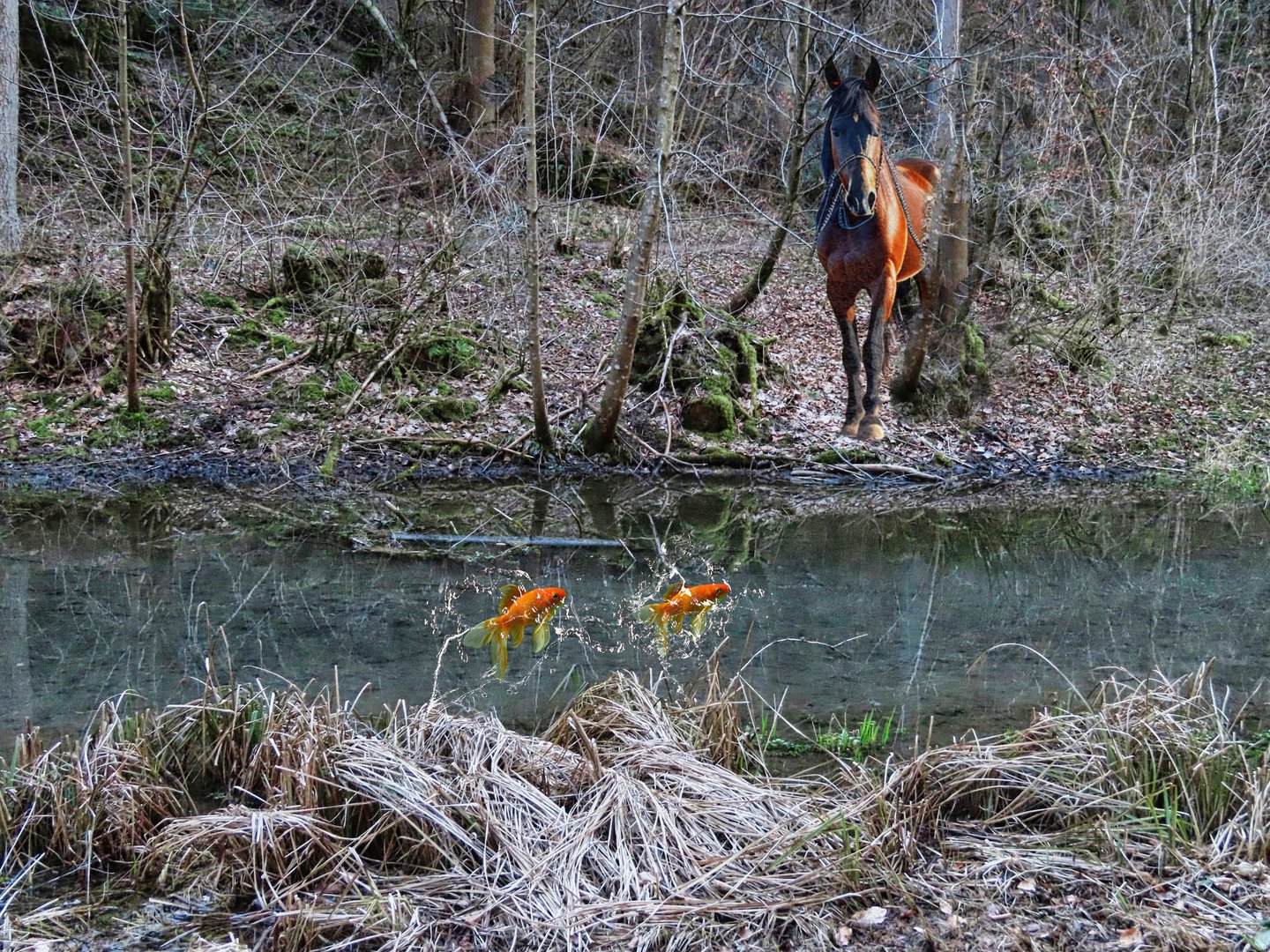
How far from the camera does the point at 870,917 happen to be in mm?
3447

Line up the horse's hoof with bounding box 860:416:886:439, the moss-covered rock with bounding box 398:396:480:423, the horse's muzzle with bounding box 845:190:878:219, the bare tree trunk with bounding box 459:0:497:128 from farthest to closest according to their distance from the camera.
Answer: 1. the bare tree trunk with bounding box 459:0:497:128
2. the moss-covered rock with bounding box 398:396:480:423
3. the horse's hoof with bounding box 860:416:886:439
4. the horse's muzzle with bounding box 845:190:878:219

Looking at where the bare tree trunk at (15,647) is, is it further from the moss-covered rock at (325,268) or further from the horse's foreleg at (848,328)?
the horse's foreleg at (848,328)

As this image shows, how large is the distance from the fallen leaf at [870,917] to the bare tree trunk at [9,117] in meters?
12.7

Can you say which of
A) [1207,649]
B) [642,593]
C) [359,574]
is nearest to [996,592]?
[1207,649]

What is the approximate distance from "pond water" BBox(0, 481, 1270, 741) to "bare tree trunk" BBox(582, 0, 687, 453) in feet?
3.13

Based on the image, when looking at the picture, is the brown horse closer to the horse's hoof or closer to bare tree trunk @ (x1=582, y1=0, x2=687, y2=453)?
the horse's hoof

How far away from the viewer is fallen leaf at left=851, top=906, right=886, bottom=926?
11.2 feet

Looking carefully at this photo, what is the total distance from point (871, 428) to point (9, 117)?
37.2 ft

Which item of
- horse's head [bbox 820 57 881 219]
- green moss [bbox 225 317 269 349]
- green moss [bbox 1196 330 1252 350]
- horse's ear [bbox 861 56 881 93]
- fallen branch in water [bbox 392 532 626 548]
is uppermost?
horse's ear [bbox 861 56 881 93]

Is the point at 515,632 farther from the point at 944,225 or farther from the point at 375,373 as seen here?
the point at 944,225

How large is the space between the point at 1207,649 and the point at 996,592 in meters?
1.60

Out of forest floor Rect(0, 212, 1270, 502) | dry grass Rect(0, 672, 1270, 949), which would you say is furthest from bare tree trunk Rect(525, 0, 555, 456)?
dry grass Rect(0, 672, 1270, 949)

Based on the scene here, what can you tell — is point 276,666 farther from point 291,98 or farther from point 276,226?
point 291,98

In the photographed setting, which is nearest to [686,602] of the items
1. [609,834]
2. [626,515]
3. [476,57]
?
[609,834]
